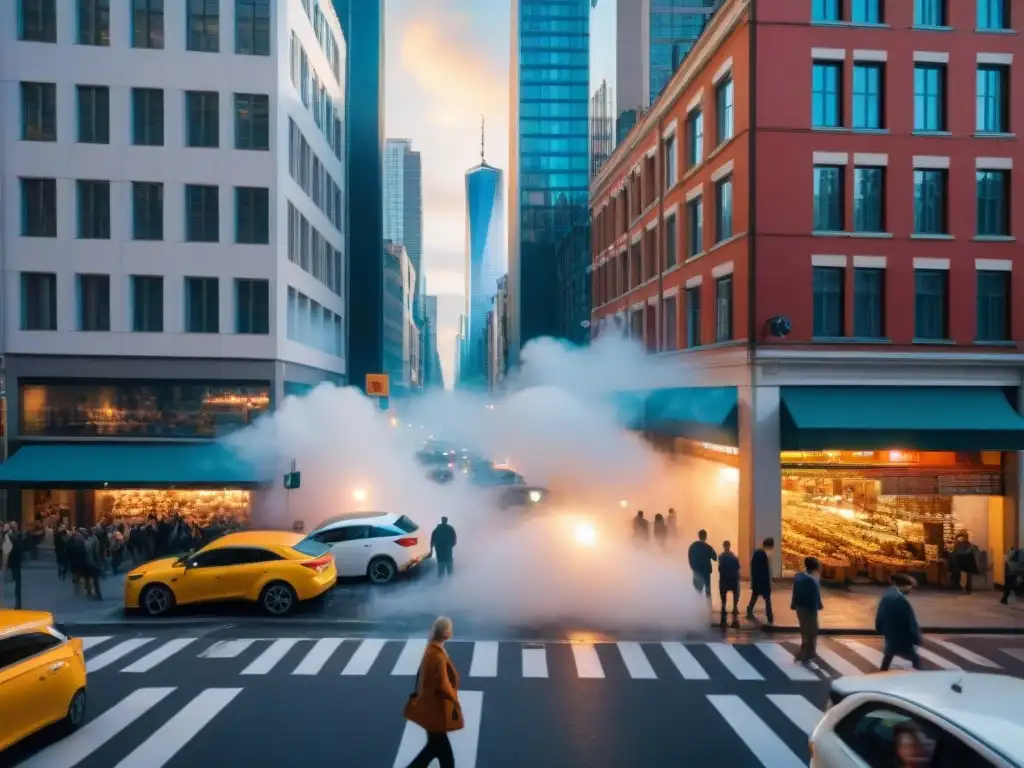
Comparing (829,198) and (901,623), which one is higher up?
(829,198)

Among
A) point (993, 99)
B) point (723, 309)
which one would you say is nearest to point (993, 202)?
point (993, 99)

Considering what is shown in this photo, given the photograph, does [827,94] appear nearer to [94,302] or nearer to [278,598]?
[278,598]

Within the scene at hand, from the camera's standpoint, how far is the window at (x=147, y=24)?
2642 centimetres

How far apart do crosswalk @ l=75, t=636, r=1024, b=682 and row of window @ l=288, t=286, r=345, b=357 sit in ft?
56.5

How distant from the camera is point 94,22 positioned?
26172 mm

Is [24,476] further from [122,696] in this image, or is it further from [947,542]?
[947,542]

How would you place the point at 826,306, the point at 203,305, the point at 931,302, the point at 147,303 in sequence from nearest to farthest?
the point at 826,306
the point at 931,302
the point at 147,303
the point at 203,305

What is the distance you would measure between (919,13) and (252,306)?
823 inches

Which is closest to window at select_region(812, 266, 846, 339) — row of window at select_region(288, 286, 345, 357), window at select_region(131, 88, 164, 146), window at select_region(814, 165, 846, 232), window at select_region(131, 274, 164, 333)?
window at select_region(814, 165, 846, 232)

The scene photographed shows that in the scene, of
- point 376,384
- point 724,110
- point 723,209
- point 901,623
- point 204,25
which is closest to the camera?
point 901,623

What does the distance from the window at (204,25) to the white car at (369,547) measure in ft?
56.5

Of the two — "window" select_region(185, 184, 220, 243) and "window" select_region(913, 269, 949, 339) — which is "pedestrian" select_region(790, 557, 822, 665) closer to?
"window" select_region(913, 269, 949, 339)

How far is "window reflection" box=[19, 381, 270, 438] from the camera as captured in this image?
2589 centimetres

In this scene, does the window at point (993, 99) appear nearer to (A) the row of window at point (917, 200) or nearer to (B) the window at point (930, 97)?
(B) the window at point (930, 97)
